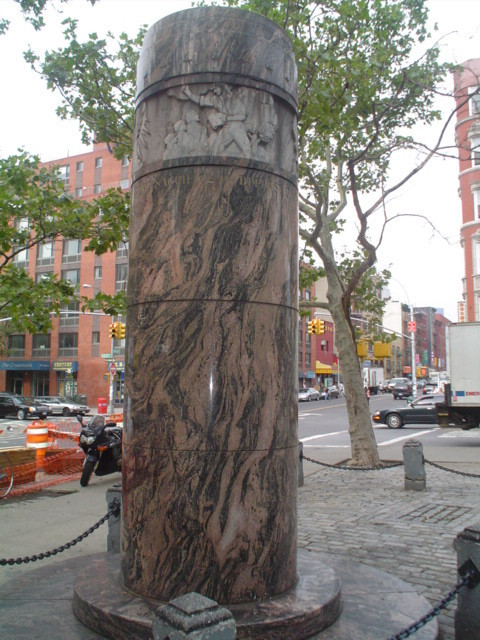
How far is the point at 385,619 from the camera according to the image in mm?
4082

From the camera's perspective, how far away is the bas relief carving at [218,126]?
4.45 meters

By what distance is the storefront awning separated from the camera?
76031 mm

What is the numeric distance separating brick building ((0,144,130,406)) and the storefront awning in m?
31.8

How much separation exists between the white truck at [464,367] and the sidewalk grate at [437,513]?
11246 mm

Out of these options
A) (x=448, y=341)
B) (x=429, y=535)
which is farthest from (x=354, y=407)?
(x=448, y=341)

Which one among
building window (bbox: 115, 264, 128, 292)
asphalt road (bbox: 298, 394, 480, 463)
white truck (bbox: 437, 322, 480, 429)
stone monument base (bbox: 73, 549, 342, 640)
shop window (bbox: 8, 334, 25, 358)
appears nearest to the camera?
stone monument base (bbox: 73, 549, 342, 640)

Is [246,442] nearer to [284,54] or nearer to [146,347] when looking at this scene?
[146,347]

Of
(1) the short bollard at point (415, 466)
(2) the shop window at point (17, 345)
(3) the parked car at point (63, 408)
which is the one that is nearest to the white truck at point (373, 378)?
(2) the shop window at point (17, 345)

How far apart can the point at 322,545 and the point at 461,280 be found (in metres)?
37.2

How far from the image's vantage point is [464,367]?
19484 mm

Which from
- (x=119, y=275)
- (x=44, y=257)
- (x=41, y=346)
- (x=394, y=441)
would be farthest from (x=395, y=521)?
(x=44, y=257)

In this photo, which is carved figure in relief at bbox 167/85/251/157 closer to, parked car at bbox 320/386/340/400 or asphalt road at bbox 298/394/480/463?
asphalt road at bbox 298/394/480/463

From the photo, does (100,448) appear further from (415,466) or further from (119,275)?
(119,275)

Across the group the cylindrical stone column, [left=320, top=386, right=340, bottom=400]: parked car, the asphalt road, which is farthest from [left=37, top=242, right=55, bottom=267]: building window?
the cylindrical stone column
